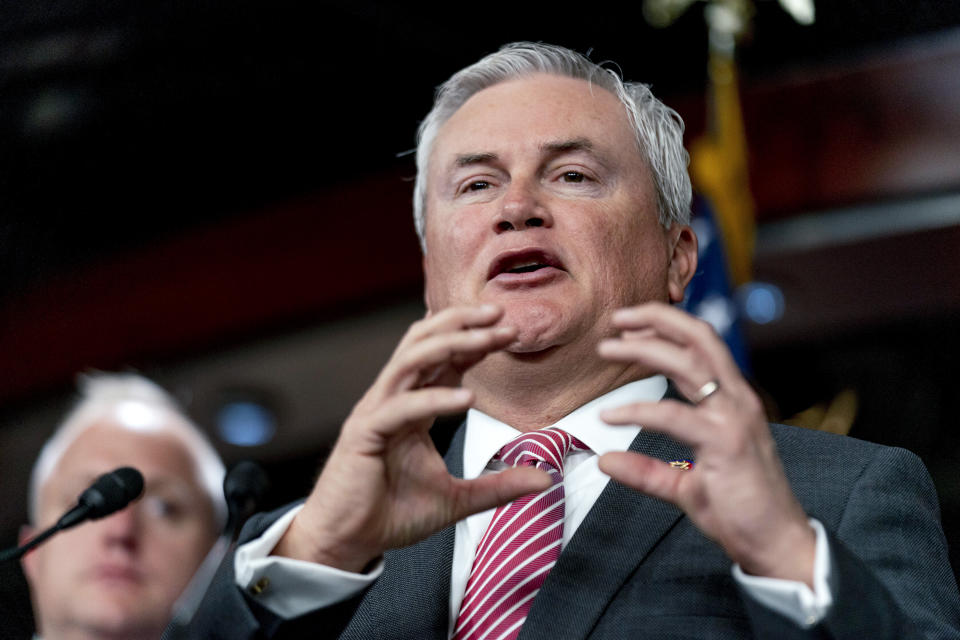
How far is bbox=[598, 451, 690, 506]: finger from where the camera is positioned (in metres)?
1.02

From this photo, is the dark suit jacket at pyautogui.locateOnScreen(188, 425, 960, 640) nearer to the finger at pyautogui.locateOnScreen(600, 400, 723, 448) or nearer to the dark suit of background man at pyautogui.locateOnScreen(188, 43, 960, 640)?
the dark suit of background man at pyautogui.locateOnScreen(188, 43, 960, 640)

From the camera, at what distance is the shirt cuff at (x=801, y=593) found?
0.97 meters

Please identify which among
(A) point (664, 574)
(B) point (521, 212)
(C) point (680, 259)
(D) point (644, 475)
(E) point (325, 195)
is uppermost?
(B) point (521, 212)

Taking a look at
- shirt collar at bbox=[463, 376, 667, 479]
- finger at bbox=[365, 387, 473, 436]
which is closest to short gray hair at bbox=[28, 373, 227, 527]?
shirt collar at bbox=[463, 376, 667, 479]

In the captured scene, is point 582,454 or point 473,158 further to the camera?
point 473,158

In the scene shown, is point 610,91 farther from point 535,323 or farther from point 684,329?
point 684,329

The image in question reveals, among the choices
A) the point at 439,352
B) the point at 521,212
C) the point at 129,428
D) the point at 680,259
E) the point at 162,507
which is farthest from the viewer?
the point at 129,428

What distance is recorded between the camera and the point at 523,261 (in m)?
1.53

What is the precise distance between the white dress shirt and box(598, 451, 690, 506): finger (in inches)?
4.0

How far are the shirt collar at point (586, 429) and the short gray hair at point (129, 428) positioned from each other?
1.17m

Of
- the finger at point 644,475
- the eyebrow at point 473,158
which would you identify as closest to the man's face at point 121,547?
the eyebrow at point 473,158

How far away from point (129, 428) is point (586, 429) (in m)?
1.55

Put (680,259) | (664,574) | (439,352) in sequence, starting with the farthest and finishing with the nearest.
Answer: (680,259)
(664,574)
(439,352)

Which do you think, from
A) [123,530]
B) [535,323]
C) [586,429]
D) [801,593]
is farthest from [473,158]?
[123,530]
